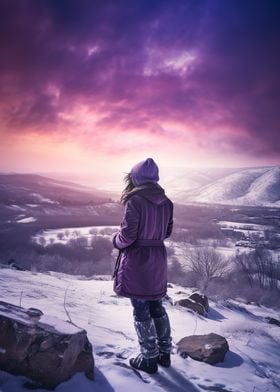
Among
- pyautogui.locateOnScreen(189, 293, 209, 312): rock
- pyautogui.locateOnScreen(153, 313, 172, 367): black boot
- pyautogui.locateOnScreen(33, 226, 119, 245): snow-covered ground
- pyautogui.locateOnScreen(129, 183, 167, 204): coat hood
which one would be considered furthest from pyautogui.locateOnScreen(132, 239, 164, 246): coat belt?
pyautogui.locateOnScreen(33, 226, 119, 245): snow-covered ground

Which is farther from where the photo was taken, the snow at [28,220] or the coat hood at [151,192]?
the snow at [28,220]

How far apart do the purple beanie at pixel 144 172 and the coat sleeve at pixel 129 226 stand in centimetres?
29

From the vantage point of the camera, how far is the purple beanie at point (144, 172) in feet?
10.0

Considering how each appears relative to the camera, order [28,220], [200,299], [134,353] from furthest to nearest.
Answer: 1. [28,220]
2. [200,299]
3. [134,353]

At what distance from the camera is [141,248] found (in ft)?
9.57

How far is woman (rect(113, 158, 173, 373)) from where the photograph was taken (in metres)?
2.88

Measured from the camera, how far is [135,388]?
2.53m

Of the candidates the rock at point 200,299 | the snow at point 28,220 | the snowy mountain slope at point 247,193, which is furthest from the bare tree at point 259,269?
the snowy mountain slope at point 247,193

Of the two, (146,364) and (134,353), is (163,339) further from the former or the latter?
(134,353)

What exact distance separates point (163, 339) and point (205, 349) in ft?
2.71

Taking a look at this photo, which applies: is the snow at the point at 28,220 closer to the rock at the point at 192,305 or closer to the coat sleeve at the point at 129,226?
the rock at the point at 192,305

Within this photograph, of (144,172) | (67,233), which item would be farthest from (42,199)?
(144,172)

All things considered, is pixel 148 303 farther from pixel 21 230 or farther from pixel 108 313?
pixel 21 230

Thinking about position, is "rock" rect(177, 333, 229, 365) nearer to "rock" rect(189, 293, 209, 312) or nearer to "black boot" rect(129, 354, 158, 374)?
"black boot" rect(129, 354, 158, 374)
